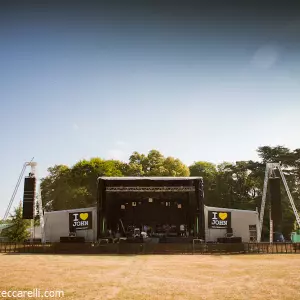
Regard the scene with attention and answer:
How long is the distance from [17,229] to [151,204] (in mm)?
10285

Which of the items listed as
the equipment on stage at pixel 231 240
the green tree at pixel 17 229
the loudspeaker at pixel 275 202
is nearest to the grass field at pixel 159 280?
the equipment on stage at pixel 231 240

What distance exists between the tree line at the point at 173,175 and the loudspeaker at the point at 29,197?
16.0 m

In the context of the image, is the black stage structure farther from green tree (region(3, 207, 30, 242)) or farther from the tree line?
the tree line

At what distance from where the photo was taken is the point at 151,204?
87.0 ft

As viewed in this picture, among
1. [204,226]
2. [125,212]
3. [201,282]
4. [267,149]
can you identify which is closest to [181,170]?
[267,149]

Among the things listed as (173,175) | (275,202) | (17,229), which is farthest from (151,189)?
(173,175)

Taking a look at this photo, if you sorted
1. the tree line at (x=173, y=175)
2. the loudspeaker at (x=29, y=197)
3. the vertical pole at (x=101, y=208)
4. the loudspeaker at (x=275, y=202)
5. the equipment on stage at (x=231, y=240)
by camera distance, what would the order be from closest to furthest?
the equipment on stage at (x=231, y=240), the vertical pole at (x=101, y=208), the loudspeaker at (x=275, y=202), the loudspeaker at (x=29, y=197), the tree line at (x=173, y=175)

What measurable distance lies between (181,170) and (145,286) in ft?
117

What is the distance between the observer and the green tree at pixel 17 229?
25375 mm

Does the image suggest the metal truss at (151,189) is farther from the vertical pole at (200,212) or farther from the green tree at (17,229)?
the green tree at (17,229)

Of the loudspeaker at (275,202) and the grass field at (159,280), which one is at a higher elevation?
the loudspeaker at (275,202)

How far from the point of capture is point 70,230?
24.0m

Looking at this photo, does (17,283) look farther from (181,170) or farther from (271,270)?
(181,170)

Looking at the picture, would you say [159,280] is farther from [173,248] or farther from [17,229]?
[17,229]
